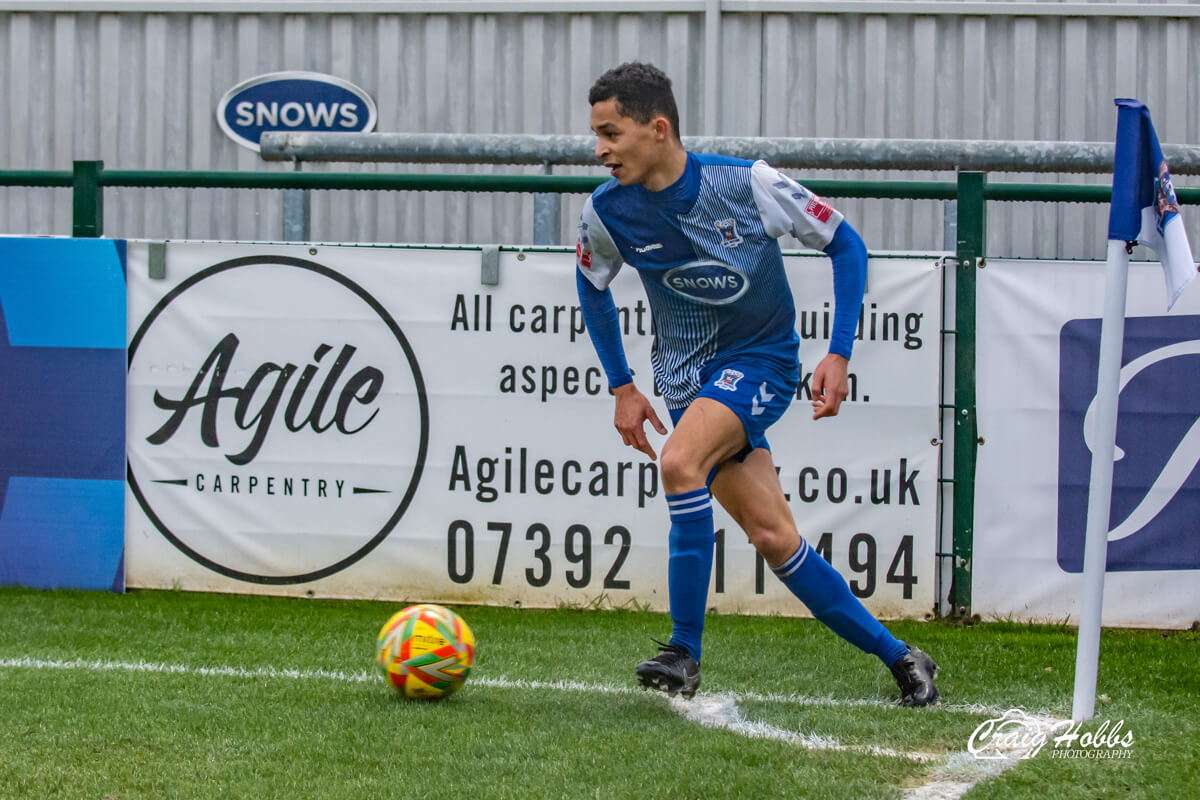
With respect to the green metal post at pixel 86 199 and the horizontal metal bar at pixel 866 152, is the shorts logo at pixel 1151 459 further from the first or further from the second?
the green metal post at pixel 86 199

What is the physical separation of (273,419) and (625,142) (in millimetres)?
2953

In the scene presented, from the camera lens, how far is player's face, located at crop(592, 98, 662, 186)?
405cm

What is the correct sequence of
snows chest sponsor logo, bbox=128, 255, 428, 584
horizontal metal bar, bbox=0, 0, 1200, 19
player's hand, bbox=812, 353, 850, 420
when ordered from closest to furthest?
player's hand, bbox=812, 353, 850, 420 → snows chest sponsor logo, bbox=128, 255, 428, 584 → horizontal metal bar, bbox=0, 0, 1200, 19

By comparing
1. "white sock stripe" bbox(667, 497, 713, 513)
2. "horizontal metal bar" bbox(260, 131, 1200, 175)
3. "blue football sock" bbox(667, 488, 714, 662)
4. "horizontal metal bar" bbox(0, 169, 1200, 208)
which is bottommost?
"blue football sock" bbox(667, 488, 714, 662)

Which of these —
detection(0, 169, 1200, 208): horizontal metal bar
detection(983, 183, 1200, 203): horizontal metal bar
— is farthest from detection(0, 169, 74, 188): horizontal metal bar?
detection(983, 183, 1200, 203): horizontal metal bar

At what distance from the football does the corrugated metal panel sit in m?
7.79

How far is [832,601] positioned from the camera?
13.7 ft

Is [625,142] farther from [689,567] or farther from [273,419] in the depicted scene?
[273,419]

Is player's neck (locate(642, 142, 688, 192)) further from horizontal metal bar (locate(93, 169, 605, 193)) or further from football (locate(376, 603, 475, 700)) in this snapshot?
horizontal metal bar (locate(93, 169, 605, 193))

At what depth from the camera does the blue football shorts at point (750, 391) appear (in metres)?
4.11

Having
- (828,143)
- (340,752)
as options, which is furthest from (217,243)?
(340,752)

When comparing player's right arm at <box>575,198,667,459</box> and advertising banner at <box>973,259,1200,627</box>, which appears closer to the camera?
player's right arm at <box>575,198,667,459</box>

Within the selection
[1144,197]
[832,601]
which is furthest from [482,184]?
[1144,197]

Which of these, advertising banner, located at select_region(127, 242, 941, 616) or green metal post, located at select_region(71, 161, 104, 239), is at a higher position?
green metal post, located at select_region(71, 161, 104, 239)
